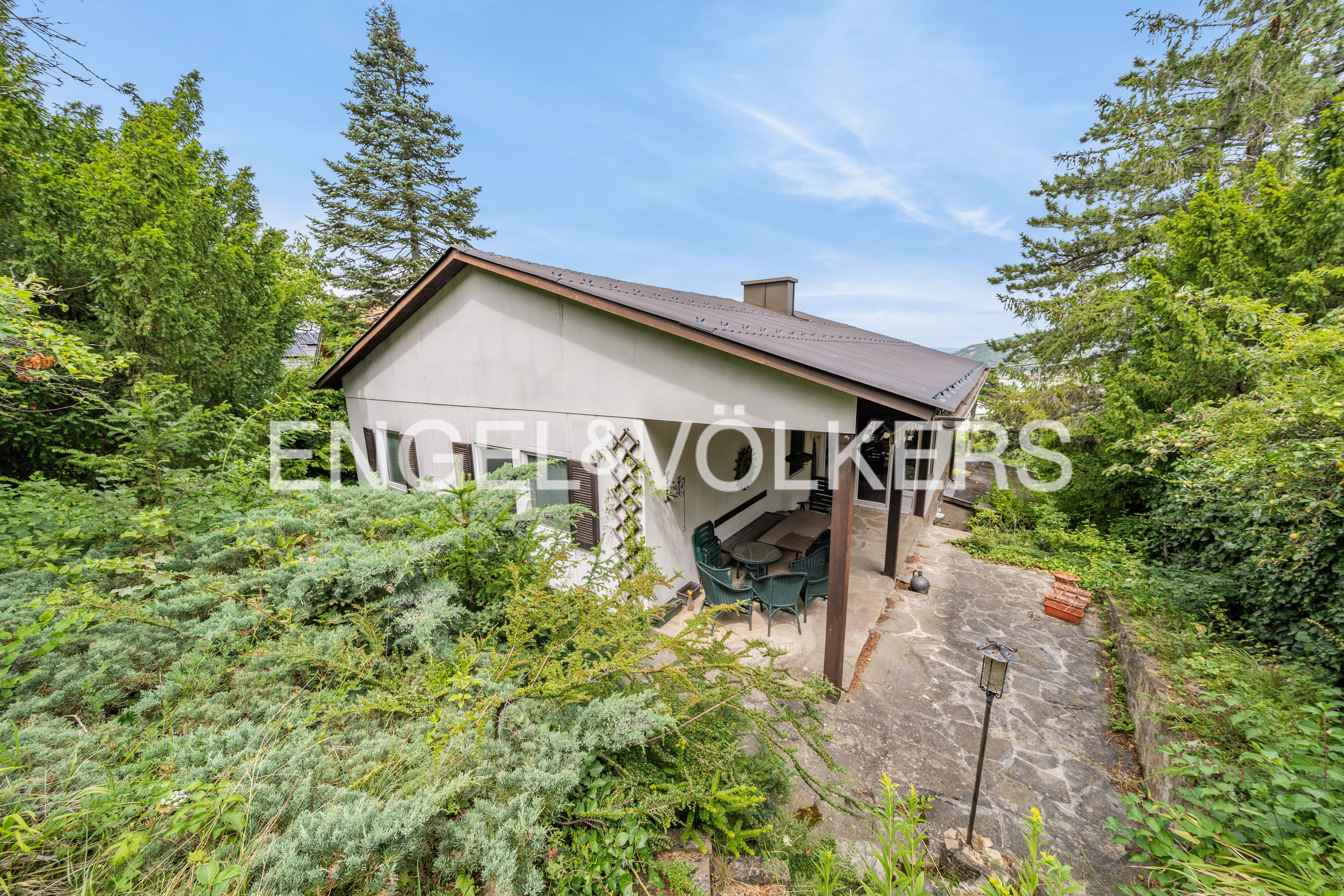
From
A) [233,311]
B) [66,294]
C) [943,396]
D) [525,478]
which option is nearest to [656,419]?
[525,478]

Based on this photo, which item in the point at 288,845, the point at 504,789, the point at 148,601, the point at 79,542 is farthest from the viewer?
the point at 79,542

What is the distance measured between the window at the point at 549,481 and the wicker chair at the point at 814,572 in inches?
130

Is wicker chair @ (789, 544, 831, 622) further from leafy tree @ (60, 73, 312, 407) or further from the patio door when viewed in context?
leafy tree @ (60, 73, 312, 407)

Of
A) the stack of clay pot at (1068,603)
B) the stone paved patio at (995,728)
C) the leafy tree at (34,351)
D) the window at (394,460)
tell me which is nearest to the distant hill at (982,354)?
the stack of clay pot at (1068,603)

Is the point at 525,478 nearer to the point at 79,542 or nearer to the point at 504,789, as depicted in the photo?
the point at 504,789

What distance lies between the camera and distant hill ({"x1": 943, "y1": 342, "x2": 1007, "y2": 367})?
49.3 feet

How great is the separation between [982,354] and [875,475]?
2674 centimetres

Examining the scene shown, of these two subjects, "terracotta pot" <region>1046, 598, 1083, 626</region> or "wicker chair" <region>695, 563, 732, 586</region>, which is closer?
"wicker chair" <region>695, 563, 732, 586</region>

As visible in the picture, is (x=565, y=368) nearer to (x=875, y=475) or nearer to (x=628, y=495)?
(x=628, y=495)

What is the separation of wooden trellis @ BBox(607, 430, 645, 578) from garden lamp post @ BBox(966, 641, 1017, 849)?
3.70 m

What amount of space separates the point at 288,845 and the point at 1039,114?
2065 cm

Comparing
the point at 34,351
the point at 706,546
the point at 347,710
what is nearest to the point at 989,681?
the point at 706,546

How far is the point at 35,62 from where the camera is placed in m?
5.04

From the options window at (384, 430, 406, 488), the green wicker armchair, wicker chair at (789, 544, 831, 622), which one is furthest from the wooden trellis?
window at (384, 430, 406, 488)
